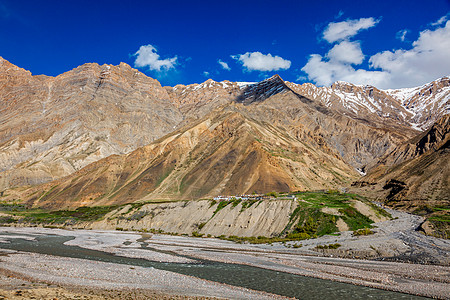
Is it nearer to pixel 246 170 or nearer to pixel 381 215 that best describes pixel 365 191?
pixel 246 170

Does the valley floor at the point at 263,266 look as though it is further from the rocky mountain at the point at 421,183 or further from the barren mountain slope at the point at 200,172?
the barren mountain slope at the point at 200,172

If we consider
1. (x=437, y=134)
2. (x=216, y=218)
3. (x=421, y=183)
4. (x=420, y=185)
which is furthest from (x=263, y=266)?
(x=437, y=134)

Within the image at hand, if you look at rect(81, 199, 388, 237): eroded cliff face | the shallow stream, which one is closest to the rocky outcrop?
rect(81, 199, 388, 237): eroded cliff face

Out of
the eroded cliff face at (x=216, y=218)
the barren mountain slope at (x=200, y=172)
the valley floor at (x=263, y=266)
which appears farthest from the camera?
the barren mountain slope at (x=200, y=172)

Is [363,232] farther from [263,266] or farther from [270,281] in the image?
[270,281]

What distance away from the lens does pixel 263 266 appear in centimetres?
4366

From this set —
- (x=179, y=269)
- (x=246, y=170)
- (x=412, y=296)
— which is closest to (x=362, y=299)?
(x=412, y=296)

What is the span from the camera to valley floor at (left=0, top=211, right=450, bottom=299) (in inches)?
1224

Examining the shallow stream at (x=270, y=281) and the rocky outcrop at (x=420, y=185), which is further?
the rocky outcrop at (x=420, y=185)

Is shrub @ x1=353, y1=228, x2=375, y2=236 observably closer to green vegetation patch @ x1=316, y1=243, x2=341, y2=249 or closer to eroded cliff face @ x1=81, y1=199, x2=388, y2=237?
eroded cliff face @ x1=81, y1=199, x2=388, y2=237

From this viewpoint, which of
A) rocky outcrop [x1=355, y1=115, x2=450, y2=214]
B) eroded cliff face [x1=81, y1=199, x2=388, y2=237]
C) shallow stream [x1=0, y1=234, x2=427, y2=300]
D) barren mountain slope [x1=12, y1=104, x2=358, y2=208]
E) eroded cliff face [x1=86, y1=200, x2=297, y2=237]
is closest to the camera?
shallow stream [x1=0, y1=234, x2=427, y2=300]

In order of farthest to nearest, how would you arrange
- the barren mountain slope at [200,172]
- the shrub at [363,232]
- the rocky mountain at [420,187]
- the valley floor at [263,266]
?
the barren mountain slope at [200,172], the rocky mountain at [420,187], the shrub at [363,232], the valley floor at [263,266]

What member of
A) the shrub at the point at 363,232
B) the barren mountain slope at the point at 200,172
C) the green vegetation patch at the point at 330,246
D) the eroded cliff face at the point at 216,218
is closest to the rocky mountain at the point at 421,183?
the eroded cliff face at the point at 216,218

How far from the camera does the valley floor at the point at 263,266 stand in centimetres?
3108
